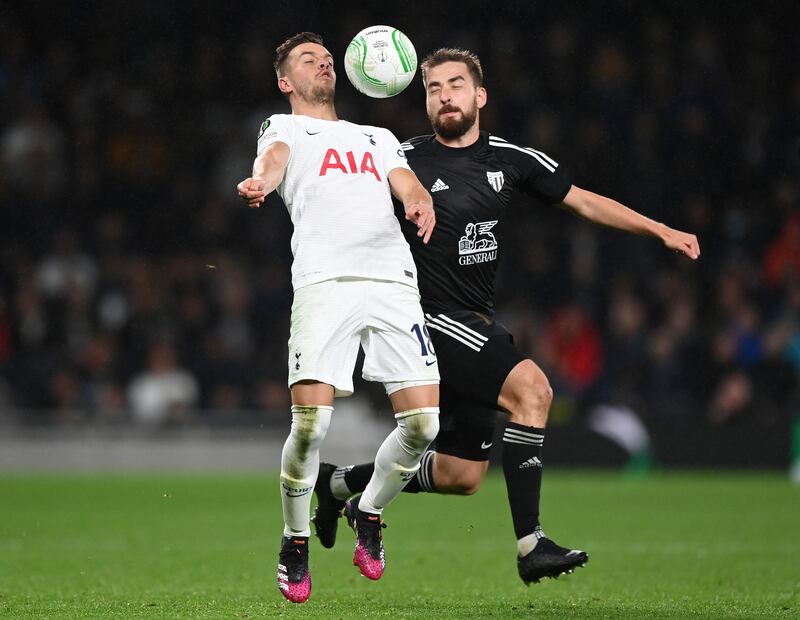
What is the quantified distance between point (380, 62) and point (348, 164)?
62 cm

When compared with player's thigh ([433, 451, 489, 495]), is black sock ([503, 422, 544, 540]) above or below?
above

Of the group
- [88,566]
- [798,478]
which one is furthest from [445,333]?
[798,478]

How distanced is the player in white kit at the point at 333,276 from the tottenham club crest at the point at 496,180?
62 centimetres

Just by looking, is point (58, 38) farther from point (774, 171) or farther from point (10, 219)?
point (774, 171)

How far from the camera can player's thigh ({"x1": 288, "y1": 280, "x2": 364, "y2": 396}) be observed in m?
6.25

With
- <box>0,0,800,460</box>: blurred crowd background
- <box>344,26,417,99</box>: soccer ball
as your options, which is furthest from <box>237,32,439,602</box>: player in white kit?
<box>0,0,800,460</box>: blurred crowd background

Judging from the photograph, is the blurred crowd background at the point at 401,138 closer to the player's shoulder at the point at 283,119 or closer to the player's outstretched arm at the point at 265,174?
the player's shoulder at the point at 283,119

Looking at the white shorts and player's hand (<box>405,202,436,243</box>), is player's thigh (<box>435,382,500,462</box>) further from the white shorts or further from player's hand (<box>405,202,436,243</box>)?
player's hand (<box>405,202,436,243</box>)

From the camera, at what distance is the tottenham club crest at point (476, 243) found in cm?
705

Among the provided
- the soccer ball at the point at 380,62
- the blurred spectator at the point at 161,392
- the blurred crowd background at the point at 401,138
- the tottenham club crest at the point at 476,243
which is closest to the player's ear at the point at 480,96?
the soccer ball at the point at 380,62

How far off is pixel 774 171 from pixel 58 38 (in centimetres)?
998

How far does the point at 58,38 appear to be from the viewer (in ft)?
63.9

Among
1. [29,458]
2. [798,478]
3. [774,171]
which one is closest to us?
[798,478]

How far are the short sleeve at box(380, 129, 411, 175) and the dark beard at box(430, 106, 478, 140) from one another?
466 mm
